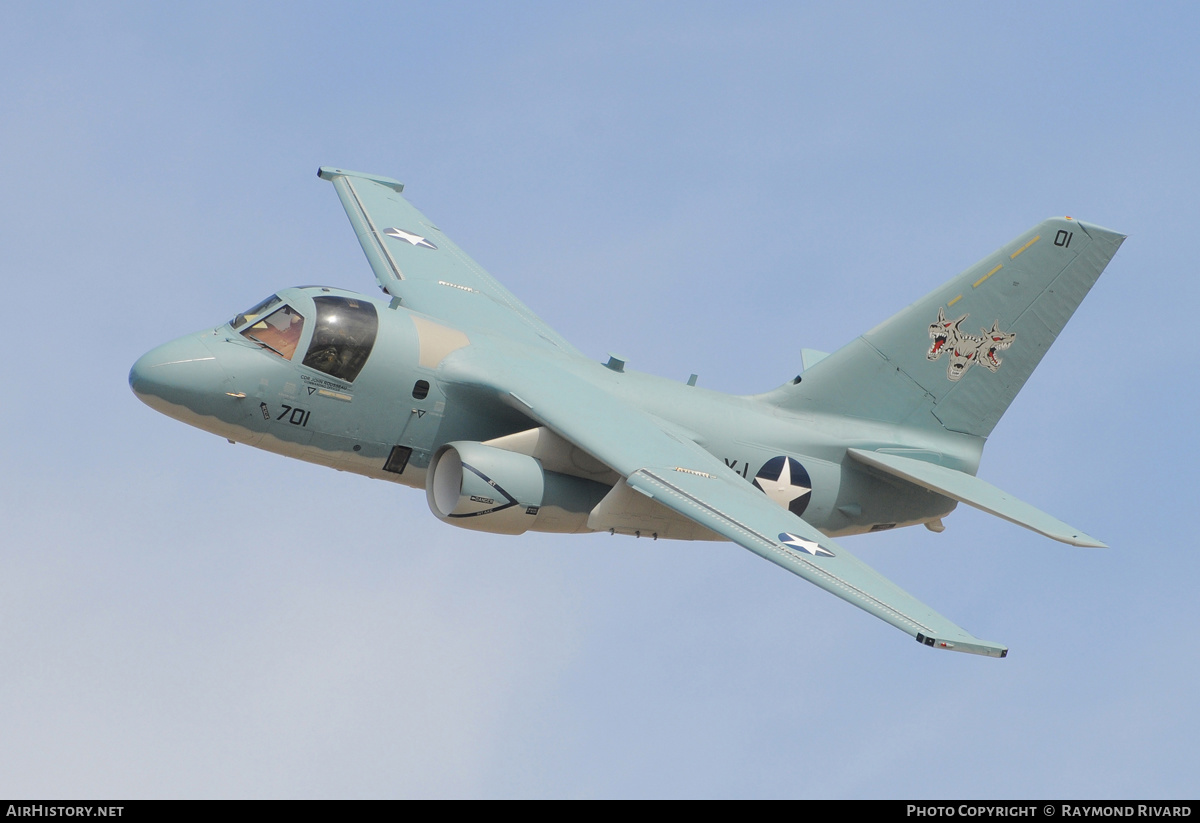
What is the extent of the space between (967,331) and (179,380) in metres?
12.9

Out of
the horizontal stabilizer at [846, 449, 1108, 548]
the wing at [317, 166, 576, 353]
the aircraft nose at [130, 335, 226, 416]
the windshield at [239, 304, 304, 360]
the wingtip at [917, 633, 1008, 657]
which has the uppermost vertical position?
the wing at [317, 166, 576, 353]

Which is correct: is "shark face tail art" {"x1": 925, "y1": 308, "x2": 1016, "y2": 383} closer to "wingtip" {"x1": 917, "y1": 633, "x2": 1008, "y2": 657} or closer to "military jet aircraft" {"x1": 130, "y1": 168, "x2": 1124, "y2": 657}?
"military jet aircraft" {"x1": 130, "y1": 168, "x2": 1124, "y2": 657}

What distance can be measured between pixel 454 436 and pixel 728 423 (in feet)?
14.5

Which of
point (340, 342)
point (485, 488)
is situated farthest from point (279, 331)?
point (485, 488)

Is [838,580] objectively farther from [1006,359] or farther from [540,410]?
[1006,359]

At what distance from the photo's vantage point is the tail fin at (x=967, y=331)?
26.2m

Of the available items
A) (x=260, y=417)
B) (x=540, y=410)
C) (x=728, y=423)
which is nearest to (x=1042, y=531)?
(x=728, y=423)

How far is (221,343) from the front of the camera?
22859 mm

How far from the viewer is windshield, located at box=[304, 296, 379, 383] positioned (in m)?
22.8

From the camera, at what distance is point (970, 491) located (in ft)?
83.0

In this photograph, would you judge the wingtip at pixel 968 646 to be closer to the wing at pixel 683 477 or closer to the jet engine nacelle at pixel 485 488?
the wing at pixel 683 477

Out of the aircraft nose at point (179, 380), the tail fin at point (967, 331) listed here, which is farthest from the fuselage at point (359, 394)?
the tail fin at point (967, 331)

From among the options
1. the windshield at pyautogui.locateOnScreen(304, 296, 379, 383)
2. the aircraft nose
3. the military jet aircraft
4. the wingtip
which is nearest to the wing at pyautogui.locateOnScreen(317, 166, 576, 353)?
the military jet aircraft

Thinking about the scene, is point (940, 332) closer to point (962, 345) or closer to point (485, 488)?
point (962, 345)
